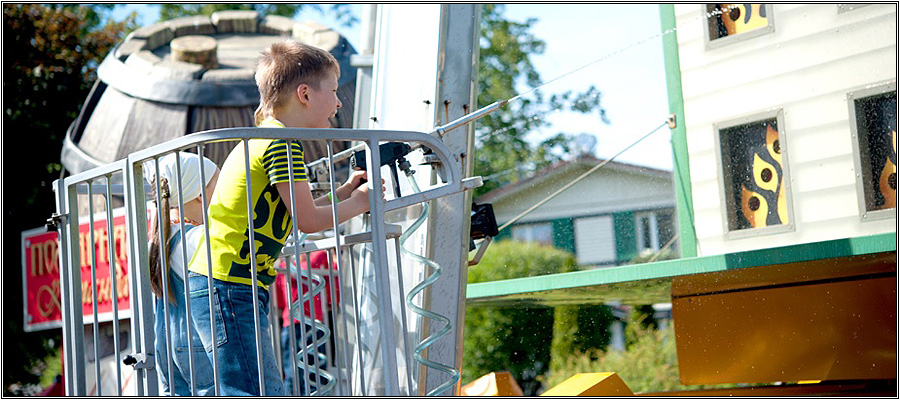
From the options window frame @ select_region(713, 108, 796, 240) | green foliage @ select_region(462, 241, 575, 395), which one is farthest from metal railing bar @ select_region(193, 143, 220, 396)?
green foliage @ select_region(462, 241, 575, 395)

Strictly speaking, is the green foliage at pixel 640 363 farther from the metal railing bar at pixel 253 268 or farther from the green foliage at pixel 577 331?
the metal railing bar at pixel 253 268

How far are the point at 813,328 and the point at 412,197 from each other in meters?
1.78

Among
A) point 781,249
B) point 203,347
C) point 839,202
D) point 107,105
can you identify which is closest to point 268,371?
point 203,347

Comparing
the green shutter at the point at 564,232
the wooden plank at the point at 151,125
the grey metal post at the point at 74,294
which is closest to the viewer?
the grey metal post at the point at 74,294

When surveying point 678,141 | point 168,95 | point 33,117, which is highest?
point 33,117

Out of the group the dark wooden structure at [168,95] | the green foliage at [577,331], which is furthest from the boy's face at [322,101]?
the green foliage at [577,331]

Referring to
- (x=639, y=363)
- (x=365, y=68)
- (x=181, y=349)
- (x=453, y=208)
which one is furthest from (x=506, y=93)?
(x=181, y=349)

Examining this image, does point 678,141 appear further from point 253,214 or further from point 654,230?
point 253,214

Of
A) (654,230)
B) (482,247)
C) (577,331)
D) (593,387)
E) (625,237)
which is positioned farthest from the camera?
(577,331)

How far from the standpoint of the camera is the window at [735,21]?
3.21m

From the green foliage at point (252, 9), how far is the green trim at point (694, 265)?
1102 cm

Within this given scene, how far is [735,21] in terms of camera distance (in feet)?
10.8

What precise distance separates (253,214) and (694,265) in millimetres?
1558

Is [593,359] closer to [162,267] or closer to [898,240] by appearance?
[898,240]
